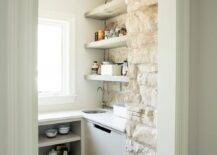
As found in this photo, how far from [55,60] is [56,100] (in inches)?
22.9

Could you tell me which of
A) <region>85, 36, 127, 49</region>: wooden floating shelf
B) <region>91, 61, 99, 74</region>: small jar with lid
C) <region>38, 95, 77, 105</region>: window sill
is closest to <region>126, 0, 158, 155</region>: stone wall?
<region>85, 36, 127, 49</region>: wooden floating shelf

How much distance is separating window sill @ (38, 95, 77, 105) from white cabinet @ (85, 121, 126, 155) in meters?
0.57

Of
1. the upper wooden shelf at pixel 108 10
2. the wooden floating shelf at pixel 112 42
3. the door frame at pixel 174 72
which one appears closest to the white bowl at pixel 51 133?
the wooden floating shelf at pixel 112 42

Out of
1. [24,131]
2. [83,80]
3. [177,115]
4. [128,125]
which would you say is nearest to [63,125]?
[83,80]

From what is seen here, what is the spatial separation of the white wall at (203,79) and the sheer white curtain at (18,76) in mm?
928

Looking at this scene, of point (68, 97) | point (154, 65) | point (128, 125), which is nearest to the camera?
point (154, 65)

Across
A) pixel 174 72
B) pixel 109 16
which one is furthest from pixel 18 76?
pixel 109 16

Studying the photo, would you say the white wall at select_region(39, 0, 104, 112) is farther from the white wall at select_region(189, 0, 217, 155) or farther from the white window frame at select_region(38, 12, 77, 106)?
the white wall at select_region(189, 0, 217, 155)

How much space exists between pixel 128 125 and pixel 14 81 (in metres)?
1.47

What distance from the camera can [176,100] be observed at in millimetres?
1309

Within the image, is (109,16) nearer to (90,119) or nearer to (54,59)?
(54,59)

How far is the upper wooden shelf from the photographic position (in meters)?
2.78

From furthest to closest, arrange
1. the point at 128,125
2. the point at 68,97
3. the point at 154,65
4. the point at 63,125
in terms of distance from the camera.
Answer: the point at 68,97 → the point at 63,125 → the point at 128,125 → the point at 154,65

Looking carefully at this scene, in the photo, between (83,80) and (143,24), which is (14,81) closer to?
(143,24)
